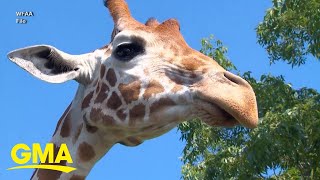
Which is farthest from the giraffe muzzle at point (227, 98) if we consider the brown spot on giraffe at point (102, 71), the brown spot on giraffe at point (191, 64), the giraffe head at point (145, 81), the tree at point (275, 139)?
the tree at point (275, 139)

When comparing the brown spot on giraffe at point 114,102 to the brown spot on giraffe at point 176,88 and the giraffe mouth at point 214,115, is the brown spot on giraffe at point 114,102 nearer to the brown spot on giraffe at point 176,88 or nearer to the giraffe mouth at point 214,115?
the brown spot on giraffe at point 176,88

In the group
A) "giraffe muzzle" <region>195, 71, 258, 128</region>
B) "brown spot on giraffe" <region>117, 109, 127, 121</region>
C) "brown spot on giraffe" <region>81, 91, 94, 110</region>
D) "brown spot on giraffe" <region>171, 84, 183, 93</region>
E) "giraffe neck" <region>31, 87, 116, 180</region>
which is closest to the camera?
"giraffe muzzle" <region>195, 71, 258, 128</region>

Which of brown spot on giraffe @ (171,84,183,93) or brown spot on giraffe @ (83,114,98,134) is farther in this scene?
brown spot on giraffe @ (83,114,98,134)

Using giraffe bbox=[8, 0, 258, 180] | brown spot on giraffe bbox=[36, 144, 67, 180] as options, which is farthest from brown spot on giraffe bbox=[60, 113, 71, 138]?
brown spot on giraffe bbox=[36, 144, 67, 180]

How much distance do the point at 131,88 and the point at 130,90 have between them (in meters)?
0.01

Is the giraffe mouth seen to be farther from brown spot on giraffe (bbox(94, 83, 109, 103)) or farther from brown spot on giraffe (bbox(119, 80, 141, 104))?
brown spot on giraffe (bbox(94, 83, 109, 103))

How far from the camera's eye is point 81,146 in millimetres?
3664

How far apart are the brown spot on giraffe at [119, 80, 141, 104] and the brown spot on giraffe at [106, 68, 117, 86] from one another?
67mm

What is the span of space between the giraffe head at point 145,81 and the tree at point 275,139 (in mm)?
6541

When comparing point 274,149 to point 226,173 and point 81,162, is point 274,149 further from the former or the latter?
point 81,162

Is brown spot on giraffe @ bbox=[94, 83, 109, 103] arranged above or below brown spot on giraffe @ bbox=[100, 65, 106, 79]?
below

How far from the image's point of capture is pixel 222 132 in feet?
43.2

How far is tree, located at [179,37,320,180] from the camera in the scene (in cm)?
1009

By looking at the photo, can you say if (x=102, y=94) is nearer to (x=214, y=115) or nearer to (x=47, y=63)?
(x=47, y=63)
